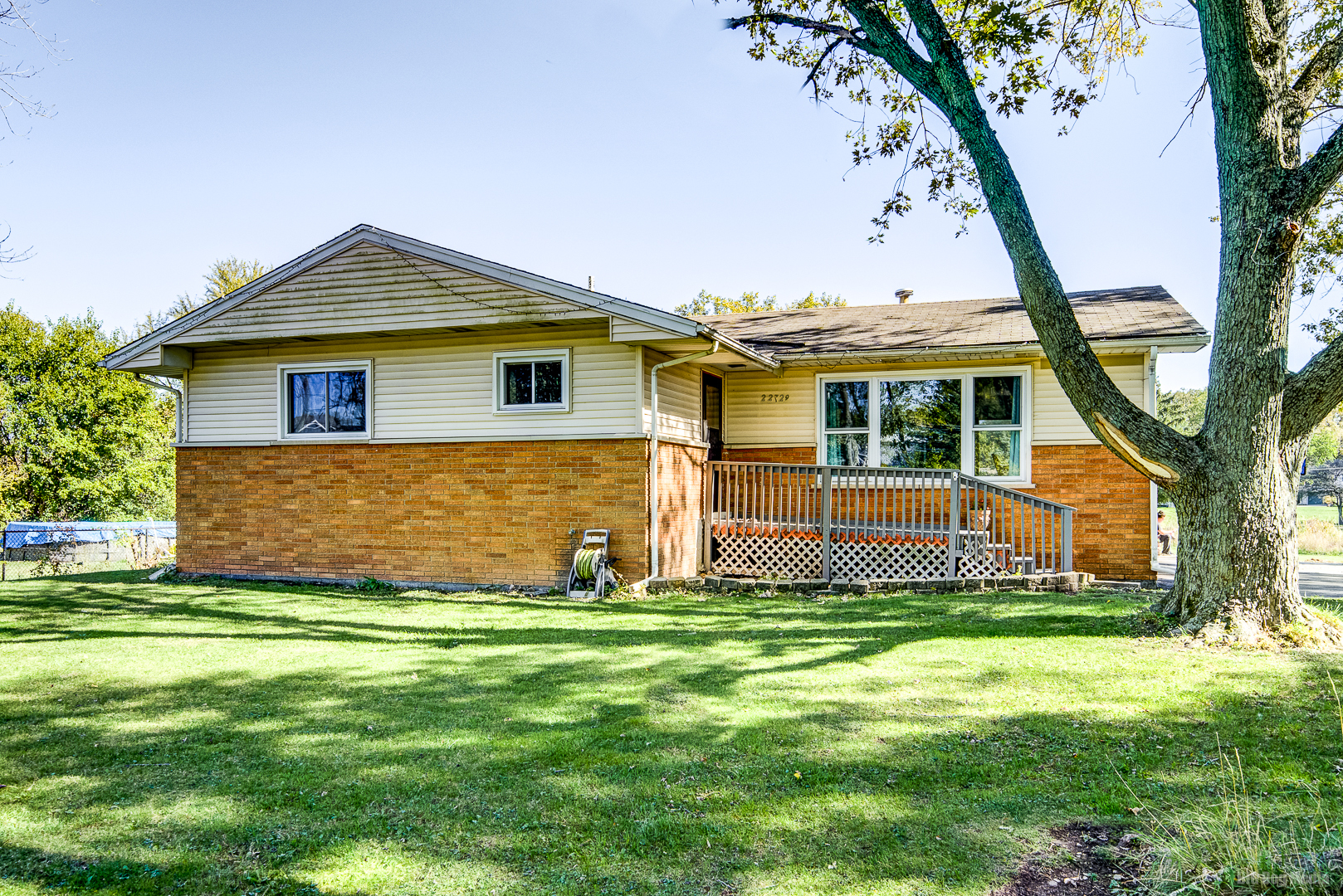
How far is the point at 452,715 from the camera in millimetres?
5188

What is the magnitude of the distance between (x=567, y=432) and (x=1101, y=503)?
828cm

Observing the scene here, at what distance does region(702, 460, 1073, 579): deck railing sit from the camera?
10750 mm

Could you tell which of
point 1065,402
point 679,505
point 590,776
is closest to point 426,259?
point 679,505

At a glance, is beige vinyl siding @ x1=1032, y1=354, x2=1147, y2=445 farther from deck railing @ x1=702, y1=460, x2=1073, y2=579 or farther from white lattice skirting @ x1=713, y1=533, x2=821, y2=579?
white lattice skirting @ x1=713, y1=533, x2=821, y2=579

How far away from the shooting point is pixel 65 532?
63.1 ft

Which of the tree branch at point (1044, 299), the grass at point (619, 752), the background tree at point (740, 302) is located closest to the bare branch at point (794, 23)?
the tree branch at point (1044, 299)

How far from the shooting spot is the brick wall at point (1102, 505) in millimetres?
11750

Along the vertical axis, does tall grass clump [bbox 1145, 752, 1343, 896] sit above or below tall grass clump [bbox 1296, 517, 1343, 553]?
above

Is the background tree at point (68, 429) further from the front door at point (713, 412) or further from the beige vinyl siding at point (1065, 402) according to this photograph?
the beige vinyl siding at point (1065, 402)

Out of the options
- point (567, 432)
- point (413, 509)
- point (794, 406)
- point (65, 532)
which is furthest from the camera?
point (65, 532)

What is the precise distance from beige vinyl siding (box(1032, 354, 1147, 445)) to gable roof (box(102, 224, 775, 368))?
14.1 feet

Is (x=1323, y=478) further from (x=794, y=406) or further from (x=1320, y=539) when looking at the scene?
(x=794, y=406)

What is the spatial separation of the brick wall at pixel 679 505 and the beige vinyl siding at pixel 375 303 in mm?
2190

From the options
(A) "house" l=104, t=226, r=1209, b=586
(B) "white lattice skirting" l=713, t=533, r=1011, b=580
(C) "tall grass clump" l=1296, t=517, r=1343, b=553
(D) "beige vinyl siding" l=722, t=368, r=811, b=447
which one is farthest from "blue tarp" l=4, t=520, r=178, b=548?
(C) "tall grass clump" l=1296, t=517, r=1343, b=553
